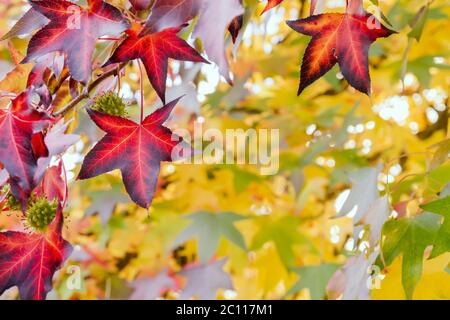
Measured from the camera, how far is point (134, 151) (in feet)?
2.13

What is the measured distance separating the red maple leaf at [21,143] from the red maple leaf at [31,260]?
76 millimetres

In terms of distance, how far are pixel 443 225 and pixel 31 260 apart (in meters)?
0.42

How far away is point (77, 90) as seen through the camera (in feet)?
2.09

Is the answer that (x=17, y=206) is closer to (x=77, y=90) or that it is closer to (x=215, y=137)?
(x=77, y=90)

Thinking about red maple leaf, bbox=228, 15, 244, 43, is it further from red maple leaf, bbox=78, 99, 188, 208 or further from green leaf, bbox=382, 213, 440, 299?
green leaf, bbox=382, 213, 440, 299

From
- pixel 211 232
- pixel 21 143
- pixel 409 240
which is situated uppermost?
pixel 21 143

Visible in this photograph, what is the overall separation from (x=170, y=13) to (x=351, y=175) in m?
0.50

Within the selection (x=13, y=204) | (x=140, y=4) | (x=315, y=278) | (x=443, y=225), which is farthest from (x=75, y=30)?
(x=315, y=278)

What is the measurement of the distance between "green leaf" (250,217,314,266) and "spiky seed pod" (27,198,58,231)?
96cm

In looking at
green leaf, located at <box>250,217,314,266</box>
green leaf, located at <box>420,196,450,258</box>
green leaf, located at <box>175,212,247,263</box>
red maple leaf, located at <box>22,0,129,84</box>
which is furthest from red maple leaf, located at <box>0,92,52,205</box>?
green leaf, located at <box>250,217,314,266</box>

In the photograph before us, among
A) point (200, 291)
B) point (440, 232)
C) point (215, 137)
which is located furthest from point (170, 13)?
point (200, 291)

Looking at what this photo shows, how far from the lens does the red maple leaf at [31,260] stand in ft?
2.06

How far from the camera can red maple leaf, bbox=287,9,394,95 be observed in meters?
0.59

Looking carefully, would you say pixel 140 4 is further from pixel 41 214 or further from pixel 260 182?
pixel 260 182
